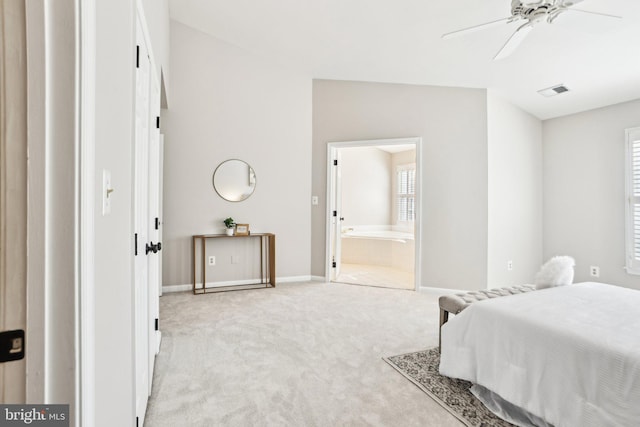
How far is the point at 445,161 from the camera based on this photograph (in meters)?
4.25

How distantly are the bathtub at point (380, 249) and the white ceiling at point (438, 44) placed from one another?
2.91 m

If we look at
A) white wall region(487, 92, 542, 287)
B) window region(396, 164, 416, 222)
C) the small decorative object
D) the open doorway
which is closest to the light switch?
the small decorative object

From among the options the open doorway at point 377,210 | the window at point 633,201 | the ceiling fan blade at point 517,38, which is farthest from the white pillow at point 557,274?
the open doorway at point 377,210

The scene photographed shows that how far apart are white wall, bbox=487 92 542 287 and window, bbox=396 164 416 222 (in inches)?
96.7

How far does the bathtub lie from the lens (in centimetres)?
601

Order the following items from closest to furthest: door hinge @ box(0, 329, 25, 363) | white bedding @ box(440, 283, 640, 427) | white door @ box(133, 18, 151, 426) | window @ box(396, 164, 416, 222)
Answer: door hinge @ box(0, 329, 25, 363) → white bedding @ box(440, 283, 640, 427) → white door @ box(133, 18, 151, 426) → window @ box(396, 164, 416, 222)

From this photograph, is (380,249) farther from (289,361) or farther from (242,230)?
(289,361)

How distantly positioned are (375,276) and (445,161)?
6.97 feet

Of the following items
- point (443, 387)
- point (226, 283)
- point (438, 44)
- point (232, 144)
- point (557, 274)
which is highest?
point (438, 44)

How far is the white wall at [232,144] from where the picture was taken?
13.6ft

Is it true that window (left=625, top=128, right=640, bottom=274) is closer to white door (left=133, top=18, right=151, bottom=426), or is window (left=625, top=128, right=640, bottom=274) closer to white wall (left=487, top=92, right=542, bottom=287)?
white wall (left=487, top=92, right=542, bottom=287)

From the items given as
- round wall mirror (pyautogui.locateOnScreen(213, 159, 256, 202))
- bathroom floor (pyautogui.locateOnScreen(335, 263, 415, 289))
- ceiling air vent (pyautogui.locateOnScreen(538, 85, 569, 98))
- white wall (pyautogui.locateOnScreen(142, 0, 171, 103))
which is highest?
ceiling air vent (pyautogui.locateOnScreen(538, 85, 569, 98))

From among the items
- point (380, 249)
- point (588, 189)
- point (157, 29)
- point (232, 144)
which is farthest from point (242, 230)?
point (588, 189)

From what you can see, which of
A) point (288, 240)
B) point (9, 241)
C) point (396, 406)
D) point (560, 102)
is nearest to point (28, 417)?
point (9, 241)
